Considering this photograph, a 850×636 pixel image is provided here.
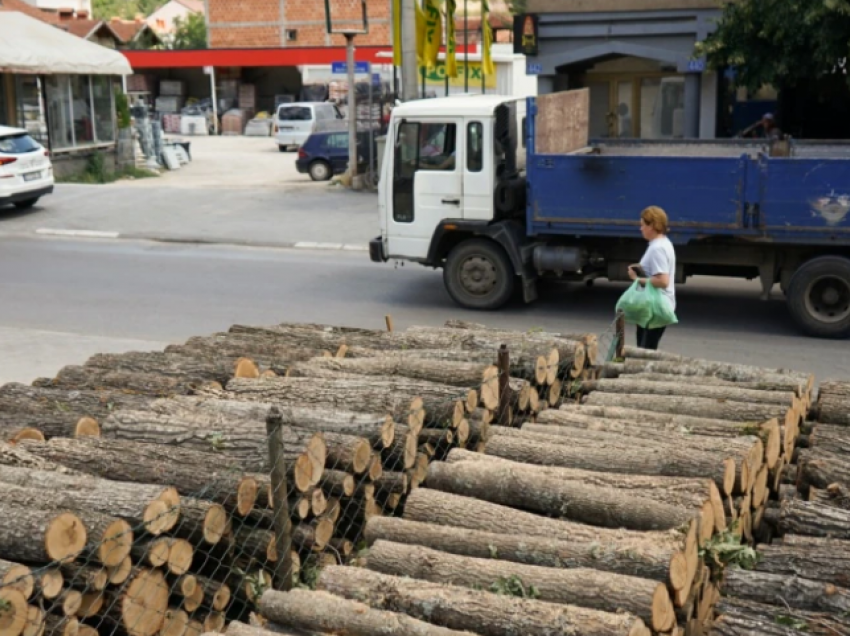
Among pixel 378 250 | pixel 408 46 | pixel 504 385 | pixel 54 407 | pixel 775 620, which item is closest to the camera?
pixel 775 620

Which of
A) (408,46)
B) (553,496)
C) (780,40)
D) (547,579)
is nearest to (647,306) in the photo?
(553,496)

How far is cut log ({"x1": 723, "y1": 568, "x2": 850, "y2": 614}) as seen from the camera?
475 centimetres

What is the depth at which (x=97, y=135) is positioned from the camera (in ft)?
97.9

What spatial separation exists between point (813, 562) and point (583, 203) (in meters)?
8.15

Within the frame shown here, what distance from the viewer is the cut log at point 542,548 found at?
4.92 metres

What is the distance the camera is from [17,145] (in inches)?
847

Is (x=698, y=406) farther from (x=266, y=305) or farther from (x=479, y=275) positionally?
(x=266, y=305)

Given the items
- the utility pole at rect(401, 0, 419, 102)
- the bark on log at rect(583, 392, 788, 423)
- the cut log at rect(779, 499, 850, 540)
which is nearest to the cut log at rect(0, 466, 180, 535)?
the cut log at rect(779, 499, 850, 540)

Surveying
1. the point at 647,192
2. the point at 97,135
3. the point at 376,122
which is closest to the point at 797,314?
the point at 647,192

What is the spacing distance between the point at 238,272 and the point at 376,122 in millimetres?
12446

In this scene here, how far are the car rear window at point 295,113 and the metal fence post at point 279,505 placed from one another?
3343cm

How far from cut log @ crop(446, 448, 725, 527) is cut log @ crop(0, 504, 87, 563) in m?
2.04

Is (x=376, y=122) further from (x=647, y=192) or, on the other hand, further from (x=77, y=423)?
(x=77, y=423)

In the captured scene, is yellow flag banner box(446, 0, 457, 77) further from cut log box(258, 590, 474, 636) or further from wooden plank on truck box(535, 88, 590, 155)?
cut log box(258, 590, 474, 636)
